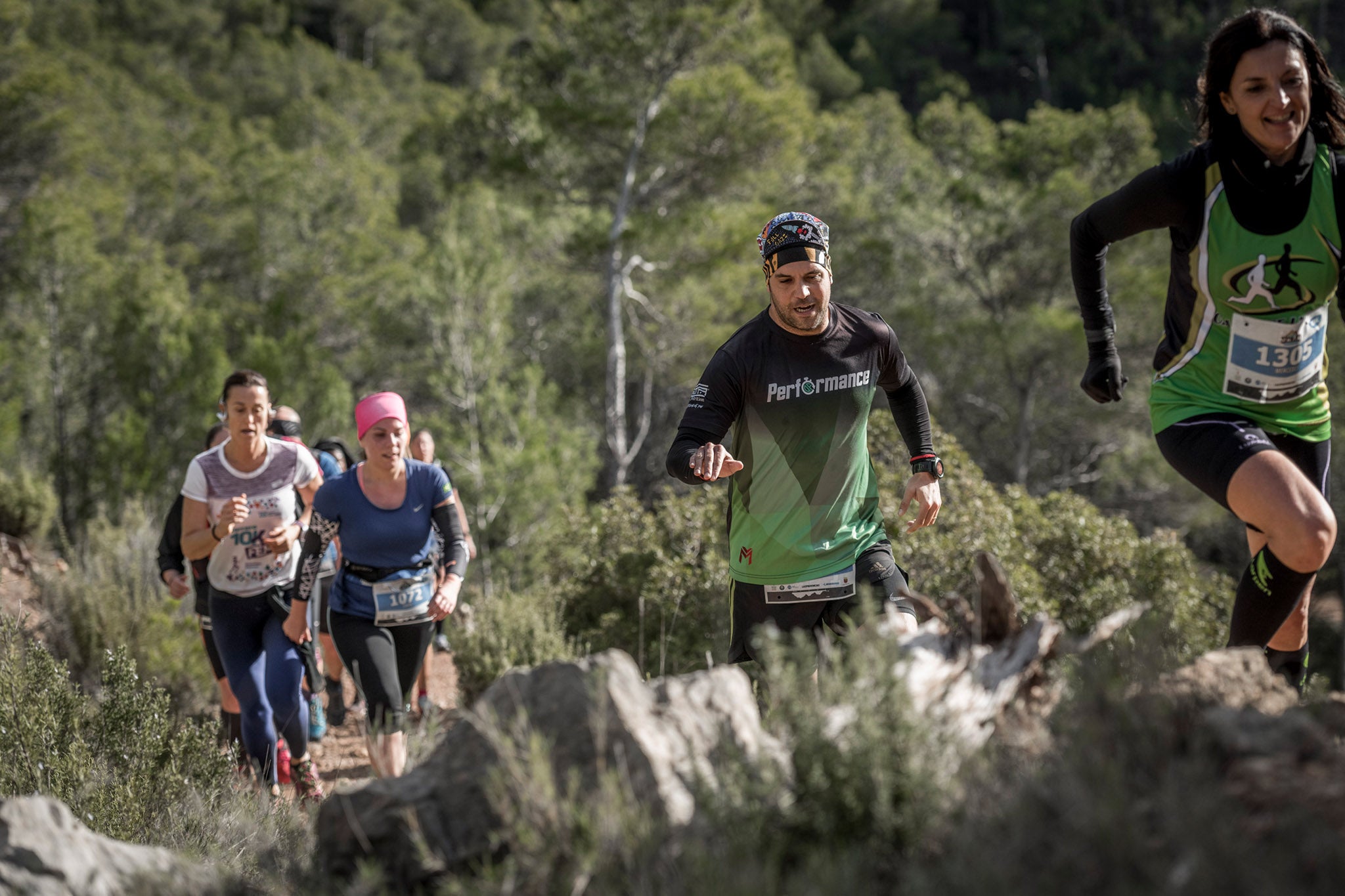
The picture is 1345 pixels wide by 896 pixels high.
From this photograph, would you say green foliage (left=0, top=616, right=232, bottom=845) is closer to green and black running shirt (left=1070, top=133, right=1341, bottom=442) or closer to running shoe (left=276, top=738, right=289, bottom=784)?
running shoe (left=276, top=738, right=289, bottom=784)

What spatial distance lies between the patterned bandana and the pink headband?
1.76 meters

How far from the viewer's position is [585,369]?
2248 cm

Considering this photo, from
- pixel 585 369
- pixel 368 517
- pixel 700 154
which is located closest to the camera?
pixel 368 517

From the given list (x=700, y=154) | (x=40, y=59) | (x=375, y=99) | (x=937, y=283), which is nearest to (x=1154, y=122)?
(x=937, y=283)

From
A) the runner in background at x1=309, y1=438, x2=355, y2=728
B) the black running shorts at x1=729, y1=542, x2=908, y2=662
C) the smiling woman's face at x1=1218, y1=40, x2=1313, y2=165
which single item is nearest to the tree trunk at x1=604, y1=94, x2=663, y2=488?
the runner in background at x1=309, y1=438, x2=355, y2=728

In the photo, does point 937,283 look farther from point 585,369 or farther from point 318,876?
point 318,876

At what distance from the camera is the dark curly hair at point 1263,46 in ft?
8.95

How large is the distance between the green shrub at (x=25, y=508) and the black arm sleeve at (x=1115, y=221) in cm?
1100

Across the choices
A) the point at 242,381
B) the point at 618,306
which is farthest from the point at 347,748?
the point at 618,306

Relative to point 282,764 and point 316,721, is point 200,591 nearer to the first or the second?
point 282,764

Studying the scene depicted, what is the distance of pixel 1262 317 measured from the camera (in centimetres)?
270

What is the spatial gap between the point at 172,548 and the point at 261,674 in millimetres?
834

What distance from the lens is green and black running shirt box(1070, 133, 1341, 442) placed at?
2.65 meters

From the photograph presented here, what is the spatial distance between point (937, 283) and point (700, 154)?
280 inches
